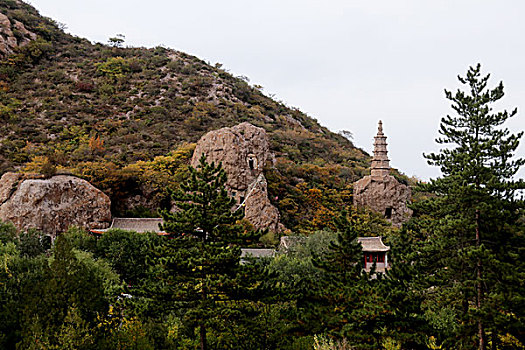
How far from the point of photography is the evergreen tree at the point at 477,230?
14031mm

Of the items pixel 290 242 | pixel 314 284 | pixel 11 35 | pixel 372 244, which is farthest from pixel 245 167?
pixel 11 35

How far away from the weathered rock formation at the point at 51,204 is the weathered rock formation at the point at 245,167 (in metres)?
7.99

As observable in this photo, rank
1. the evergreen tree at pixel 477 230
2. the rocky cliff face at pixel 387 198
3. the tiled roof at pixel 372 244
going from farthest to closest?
the rocky cliff face at pixel 387 198 < the tiled roof at pixel 372 244 < the evergreen tree at pixel 477 230

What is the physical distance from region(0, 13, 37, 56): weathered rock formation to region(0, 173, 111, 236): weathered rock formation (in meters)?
39.9

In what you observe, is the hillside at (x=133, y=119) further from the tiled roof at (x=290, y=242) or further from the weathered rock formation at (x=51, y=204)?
the tiled roof at (x=290, y=242)

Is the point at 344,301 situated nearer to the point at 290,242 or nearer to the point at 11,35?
the point at 290,242

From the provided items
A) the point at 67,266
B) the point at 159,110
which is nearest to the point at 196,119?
the point at 159,110

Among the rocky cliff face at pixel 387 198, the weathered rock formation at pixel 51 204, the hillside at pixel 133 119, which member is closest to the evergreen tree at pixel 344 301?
the weathered rock formation at pixel 51 204

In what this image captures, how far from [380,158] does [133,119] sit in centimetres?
3105

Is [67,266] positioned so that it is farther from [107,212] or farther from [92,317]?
[107,212]

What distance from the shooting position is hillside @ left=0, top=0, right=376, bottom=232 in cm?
3659

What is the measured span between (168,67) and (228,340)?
6269 cm

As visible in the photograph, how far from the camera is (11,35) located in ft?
207

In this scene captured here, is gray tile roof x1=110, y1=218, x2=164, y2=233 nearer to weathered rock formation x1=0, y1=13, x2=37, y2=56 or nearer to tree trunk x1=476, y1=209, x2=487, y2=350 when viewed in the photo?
tree trunk x1=476, y1=209, x2=487, y2=350
